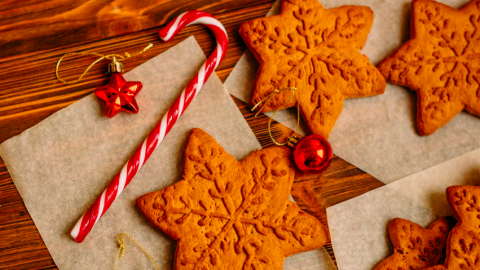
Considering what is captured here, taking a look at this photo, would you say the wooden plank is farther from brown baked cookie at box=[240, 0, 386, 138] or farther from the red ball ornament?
the red ball ornament

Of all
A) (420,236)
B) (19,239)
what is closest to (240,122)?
(420,236)

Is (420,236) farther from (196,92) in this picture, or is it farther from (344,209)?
(196,92)

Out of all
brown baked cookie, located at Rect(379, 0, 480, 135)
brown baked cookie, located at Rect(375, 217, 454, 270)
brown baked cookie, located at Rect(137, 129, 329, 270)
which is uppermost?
brown baked cookie, located at Rect(379, 0, 480, 135)

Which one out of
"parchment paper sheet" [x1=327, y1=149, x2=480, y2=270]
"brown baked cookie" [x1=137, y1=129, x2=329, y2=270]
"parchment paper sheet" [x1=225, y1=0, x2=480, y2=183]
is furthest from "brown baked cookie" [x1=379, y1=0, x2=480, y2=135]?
"brown baked cookie" [x1=137, y1=129, x2=329, y2=270]

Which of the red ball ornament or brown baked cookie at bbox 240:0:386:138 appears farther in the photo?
brown baked cookie at bbox 240:0:386:138

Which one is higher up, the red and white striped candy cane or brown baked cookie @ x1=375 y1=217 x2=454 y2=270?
the red and white striped candy cane

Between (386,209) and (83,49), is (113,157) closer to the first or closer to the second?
(83,49)

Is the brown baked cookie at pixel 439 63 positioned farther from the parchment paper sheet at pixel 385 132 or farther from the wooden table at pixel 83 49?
the wooden table at pixel 83 49
